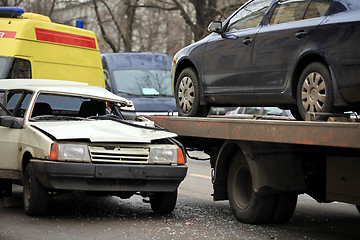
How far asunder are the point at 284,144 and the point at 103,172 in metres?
2.02

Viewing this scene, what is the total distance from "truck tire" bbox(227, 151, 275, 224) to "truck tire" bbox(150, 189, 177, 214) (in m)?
0.70

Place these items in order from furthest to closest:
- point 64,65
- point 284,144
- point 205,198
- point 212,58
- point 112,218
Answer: point 64,65
point 205,198
point 212,58
point 112,218
point 284,144

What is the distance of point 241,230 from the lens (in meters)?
8.17

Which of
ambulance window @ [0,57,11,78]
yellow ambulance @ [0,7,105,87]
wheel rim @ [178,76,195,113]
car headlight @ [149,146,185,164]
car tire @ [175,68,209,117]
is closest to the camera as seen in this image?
car headlight @ [149,146,185,164]

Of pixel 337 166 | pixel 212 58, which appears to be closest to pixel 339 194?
pixel 337 166

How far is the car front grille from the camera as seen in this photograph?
8430 millimetres

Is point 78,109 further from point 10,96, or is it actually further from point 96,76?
point 96,76

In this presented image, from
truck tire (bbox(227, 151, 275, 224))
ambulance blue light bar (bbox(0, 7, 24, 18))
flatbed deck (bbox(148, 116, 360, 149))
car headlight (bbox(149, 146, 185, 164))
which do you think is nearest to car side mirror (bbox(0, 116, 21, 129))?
car headlight (bbox(149, 146, 185, 164))

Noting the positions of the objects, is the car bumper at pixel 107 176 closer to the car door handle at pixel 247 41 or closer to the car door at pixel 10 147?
the car door at pixel 10 147

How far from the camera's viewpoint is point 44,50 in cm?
1438

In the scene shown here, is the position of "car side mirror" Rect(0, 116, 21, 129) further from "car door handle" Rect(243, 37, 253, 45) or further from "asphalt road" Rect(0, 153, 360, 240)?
"car door handle" Rect(243, 37, 253, 45)

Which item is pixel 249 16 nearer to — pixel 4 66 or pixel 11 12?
pixel 4 66

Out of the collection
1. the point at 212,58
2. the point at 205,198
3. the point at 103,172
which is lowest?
the point at 205,198

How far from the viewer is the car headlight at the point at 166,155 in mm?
8688
